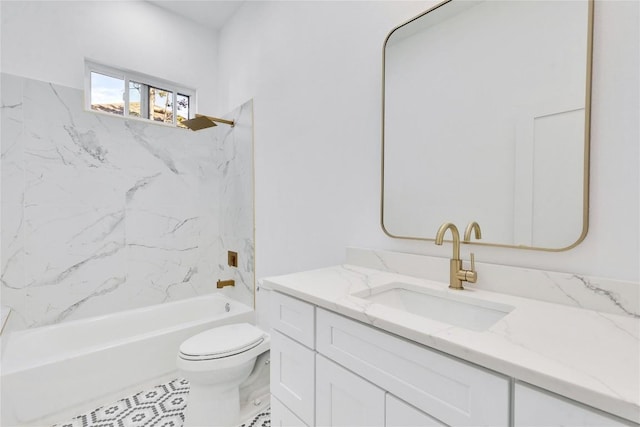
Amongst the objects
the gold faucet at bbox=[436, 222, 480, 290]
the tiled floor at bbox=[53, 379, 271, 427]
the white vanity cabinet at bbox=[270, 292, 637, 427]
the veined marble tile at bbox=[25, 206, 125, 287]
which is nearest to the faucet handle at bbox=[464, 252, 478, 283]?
the gold faucet at bbox=[436, 222, 480, 290]

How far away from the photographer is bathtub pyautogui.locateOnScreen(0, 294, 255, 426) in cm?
157

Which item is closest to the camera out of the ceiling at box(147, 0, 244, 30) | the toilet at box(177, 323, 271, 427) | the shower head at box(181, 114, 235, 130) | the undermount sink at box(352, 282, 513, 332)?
the undermount sink at box(352, 282, 513, 332)

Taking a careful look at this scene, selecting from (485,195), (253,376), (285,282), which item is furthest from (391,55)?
(253,376)

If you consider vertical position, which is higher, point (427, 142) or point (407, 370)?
point (427, 142)

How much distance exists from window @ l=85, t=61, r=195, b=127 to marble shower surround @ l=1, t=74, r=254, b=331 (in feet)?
0.49

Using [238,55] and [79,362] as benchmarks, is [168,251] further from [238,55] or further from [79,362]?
[238,55]

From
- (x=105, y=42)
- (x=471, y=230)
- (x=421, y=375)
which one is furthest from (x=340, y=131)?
(x=105, y=42)

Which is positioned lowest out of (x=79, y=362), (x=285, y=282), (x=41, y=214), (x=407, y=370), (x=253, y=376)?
(x=253, y=376)

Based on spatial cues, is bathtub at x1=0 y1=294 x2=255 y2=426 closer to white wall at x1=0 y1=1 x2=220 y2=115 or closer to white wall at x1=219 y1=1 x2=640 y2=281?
white wall at x1=219 y1=1 x2=640 y2=281

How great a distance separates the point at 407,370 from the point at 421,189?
29.6 inches

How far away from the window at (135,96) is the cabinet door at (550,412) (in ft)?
9.40

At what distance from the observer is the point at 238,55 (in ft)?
8.14

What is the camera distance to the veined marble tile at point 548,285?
0.79 meters

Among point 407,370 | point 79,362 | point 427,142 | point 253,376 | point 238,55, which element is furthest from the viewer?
point 238,55
